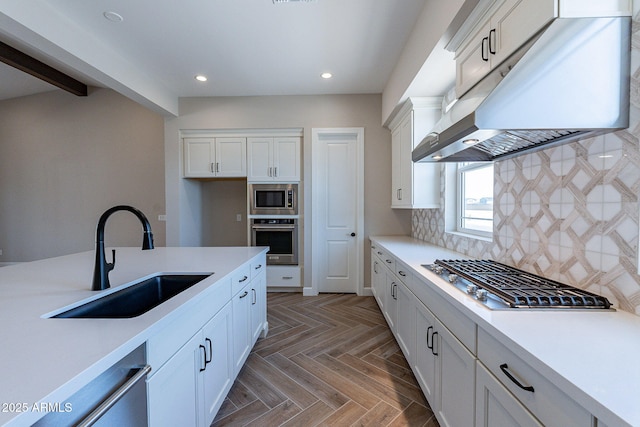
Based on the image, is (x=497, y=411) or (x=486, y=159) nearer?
(x=497, y=411)

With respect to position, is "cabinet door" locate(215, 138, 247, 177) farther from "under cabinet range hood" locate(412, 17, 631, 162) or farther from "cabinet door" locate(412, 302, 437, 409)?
"under cabinet range hood" locate(412, 17, 631, 162)

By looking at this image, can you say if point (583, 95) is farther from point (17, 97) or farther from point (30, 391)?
point (17, 97)

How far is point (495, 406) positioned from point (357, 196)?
3.04 meters

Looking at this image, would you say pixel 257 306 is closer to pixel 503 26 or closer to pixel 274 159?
pixel 274 159

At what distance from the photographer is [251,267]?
2166 mm

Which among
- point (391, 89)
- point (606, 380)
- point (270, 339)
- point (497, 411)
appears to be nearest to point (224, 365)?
point (270, 339)

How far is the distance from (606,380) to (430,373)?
1.10 m

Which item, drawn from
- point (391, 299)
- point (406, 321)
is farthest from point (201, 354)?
A: point (391, 299)

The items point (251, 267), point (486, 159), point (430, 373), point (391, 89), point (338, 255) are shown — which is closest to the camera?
point (430, 373)

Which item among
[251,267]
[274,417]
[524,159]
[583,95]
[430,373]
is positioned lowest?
[274,417]

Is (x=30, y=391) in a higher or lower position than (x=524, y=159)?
lower

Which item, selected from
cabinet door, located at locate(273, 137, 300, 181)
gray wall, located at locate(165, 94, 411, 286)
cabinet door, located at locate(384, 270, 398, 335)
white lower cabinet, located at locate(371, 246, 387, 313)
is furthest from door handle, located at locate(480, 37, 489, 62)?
A: cabinet door, located at locate(273, 137, 300, 181)

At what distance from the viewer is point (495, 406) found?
95cm

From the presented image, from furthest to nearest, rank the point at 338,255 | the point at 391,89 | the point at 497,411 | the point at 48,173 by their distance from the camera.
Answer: the point at 48,173
the point at 338,255
the point at 391,89
the point at 497,411
